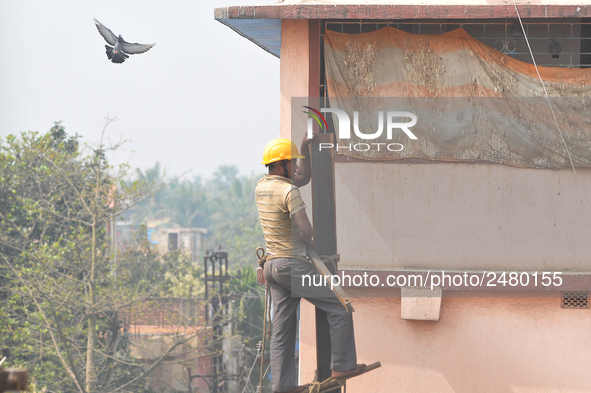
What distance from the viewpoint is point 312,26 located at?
6008mm

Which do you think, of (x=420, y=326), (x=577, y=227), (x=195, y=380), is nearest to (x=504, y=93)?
(x=577, y=227)

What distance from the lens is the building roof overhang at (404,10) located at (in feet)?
17.9

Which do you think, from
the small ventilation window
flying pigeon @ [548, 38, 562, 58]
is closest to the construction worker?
the small ventilation window

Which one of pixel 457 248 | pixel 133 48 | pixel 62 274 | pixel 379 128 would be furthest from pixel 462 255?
pixel 62 274

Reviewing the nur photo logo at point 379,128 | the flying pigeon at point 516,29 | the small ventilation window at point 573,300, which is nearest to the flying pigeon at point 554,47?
the flying pigeon at point 516,29

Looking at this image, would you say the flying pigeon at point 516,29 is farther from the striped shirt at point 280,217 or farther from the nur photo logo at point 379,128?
the striped shirt at point 280,217

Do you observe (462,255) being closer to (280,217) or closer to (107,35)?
(280,217)

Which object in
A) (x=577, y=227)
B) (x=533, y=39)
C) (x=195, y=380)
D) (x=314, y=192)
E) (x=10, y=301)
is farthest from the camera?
(x=195, y=380)

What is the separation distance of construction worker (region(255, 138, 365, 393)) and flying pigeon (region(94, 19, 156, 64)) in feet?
11.9

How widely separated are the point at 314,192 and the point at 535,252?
255cm

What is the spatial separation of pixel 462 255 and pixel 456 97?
157 centimetres

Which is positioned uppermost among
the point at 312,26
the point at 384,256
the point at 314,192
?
the point at 312,26

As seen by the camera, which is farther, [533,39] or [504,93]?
[533,39]

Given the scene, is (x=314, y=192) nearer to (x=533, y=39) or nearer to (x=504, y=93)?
(x=504, y=93)
